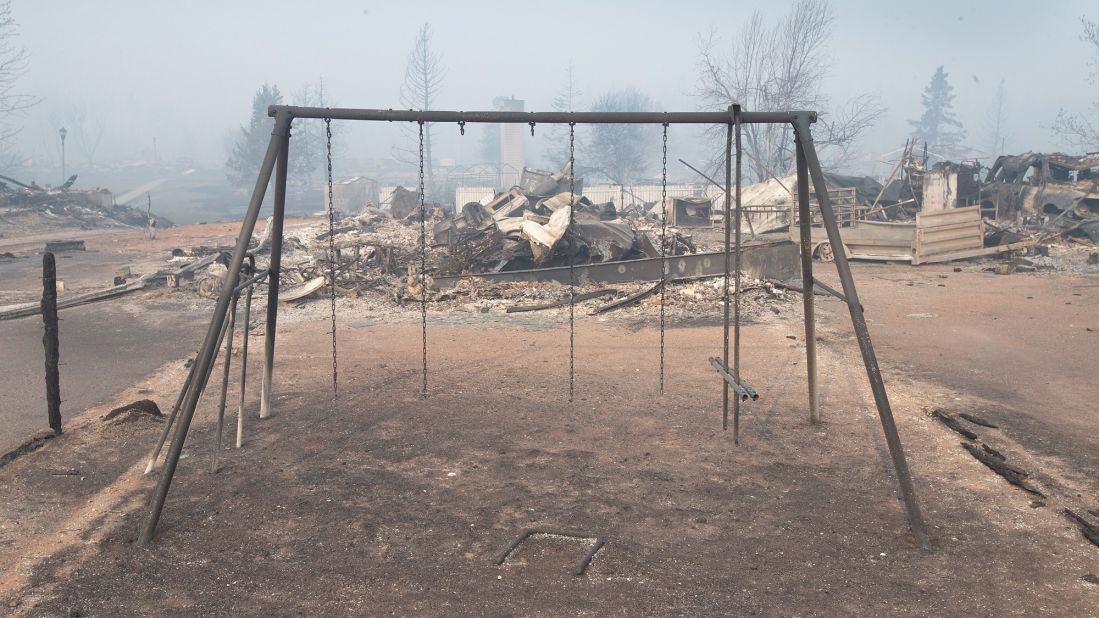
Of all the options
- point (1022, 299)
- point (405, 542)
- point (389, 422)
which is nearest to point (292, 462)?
point (389, 422)

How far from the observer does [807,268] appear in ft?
20.6

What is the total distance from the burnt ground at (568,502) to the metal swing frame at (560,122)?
33cm

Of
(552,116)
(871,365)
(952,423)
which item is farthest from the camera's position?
(952,423)

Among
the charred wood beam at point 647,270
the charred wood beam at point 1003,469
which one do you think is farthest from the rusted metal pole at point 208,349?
the charred wood beam at point 647,270

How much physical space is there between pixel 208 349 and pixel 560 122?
3076 mm

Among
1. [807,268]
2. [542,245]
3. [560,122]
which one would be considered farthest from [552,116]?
[542,245]

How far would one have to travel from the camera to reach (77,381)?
29.3ft

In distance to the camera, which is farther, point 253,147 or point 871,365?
point 253,147

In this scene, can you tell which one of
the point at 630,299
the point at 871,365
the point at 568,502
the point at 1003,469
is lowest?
the point at 568,502

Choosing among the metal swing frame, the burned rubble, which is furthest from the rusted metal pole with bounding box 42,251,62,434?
the burned rubble

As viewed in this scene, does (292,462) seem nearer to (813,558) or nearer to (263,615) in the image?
(263,615)

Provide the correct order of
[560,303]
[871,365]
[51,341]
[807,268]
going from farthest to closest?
[560,303]
[51,341]
[807,268]
[871,365]

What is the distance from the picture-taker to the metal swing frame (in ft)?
15.4

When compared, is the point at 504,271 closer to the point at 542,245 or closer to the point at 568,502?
the point at 542,245
